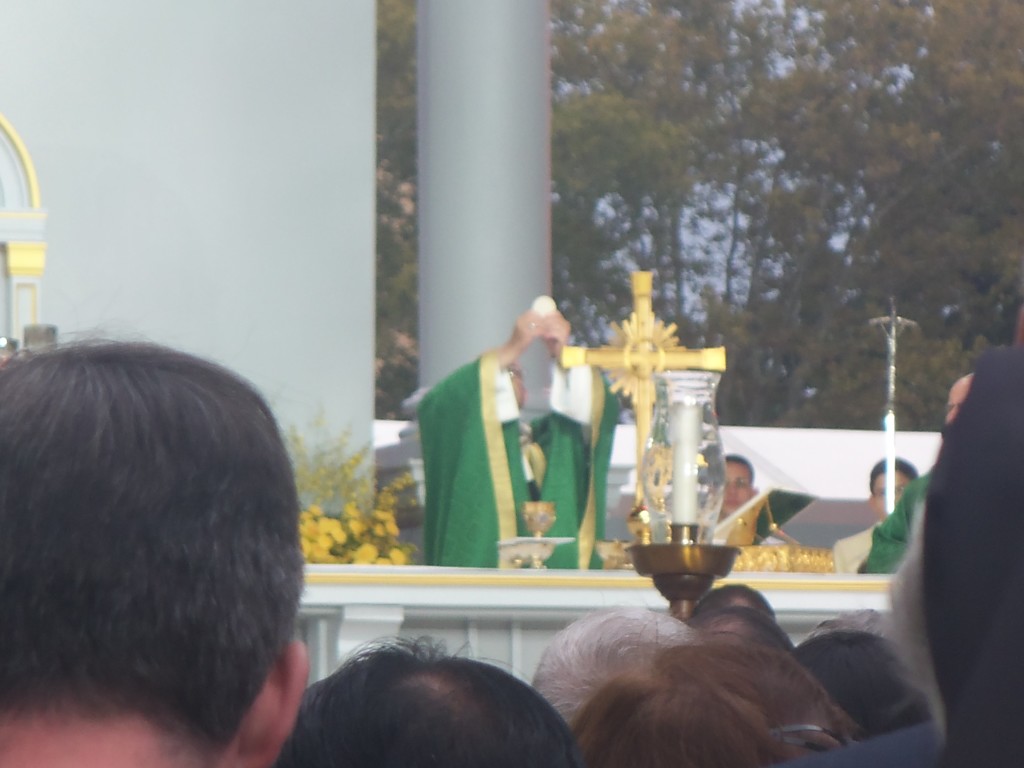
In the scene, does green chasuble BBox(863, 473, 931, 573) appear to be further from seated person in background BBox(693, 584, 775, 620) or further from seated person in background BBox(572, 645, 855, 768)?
seated person in background BBox(572, 645, 855, 768)

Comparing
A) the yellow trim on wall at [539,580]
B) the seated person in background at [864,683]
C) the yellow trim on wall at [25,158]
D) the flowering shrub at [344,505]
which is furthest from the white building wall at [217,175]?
the seated person in background at [864,683]

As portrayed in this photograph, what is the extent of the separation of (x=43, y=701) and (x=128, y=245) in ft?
27.4

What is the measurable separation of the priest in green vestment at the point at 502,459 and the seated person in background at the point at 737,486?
4.11 feet

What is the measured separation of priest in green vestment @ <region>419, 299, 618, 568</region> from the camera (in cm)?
797

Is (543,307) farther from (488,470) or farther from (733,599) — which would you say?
(733,599)

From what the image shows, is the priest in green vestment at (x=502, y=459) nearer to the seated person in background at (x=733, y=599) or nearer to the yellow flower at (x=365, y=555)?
the yellow flower at (x=365, y=555)

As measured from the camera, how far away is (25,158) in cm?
923

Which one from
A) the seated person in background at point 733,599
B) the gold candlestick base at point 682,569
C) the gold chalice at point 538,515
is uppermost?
the gold candlestick base at point 682,569

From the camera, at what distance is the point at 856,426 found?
2864 centimetres

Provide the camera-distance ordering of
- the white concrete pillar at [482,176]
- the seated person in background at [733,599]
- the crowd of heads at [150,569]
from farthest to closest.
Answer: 1. the white concrete pillar at [482,176]
2. the seated person in background at [733,599]
3. the crowd of heads at [150,569]

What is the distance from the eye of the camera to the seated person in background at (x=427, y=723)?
1.84 m

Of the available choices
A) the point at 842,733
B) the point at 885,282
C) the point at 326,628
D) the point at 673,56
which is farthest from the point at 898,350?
the point at 842,733

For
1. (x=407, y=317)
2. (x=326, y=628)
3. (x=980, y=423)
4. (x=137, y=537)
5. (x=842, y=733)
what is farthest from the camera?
(x=407, y=317)

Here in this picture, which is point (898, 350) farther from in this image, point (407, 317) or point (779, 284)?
point (407, 317)
